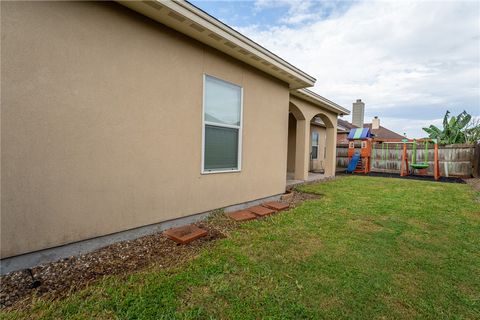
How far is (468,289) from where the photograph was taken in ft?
6.98

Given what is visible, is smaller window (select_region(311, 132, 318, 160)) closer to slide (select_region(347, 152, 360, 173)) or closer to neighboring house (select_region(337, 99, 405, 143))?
slide (select_region(347, 152, 360, 173))

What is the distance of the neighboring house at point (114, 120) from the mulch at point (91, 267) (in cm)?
15

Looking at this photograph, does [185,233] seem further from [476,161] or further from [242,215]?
[476,161]

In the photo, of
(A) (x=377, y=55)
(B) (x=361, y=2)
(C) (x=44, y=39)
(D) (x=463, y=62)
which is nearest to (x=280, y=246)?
(C) (x=44, y=39)

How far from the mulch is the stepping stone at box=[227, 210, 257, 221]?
2.11 ft

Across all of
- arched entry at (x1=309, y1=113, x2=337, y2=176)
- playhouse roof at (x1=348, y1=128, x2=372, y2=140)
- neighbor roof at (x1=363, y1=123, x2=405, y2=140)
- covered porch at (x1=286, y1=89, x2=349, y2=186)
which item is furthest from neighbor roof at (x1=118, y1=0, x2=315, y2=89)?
neighbor roof at (x1=363, y1=123, x2=405, y2=140)

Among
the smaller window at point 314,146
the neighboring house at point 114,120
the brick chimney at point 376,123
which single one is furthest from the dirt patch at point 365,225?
the brick chimney at point 376,123

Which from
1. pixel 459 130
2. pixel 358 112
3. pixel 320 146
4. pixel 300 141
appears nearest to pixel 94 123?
pixel 300 141

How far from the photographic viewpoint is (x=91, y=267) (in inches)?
91.7

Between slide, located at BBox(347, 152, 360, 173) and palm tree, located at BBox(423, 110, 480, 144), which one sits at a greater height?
palm tree, located at BBox(423, 110, 480, 144)

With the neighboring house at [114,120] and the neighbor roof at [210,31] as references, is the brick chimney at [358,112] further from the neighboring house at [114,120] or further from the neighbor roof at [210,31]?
the neighboring house at [114,120]

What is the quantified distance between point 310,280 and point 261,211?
2.34 meters

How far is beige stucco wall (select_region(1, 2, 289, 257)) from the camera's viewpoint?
82.0 inches

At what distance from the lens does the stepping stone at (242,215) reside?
13.2 ft
